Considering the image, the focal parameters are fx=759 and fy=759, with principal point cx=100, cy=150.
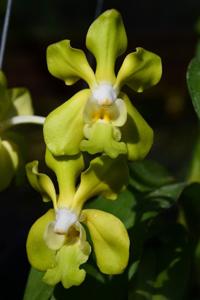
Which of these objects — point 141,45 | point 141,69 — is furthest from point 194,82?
point 141,45

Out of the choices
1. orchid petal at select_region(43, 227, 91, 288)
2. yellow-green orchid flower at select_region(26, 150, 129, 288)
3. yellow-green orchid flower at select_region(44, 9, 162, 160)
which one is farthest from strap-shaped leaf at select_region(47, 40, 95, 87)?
orchid petal at select_region(43, 227, 91, 288)

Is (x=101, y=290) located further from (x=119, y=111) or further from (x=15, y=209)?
(x=15, y=209)

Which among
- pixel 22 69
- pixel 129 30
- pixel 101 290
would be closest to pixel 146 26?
pixel 129 30

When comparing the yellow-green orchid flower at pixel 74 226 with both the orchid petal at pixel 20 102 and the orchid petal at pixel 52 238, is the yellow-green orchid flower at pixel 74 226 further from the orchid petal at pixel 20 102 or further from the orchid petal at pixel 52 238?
the orchid petal at pixel 20 102

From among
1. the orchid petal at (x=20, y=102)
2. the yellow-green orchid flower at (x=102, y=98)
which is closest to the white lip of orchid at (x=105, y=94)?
the yellow-green orchid flower at (x=102, y=98)

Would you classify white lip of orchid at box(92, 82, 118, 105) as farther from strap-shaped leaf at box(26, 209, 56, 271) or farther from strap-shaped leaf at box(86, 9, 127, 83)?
strap-shaped leaf at box(26, 209, 56, 271)

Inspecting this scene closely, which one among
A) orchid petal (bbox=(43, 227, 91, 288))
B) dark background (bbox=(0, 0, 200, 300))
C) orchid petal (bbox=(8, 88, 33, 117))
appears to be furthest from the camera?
dark background (bbox=(0, 0, 200, 300))
